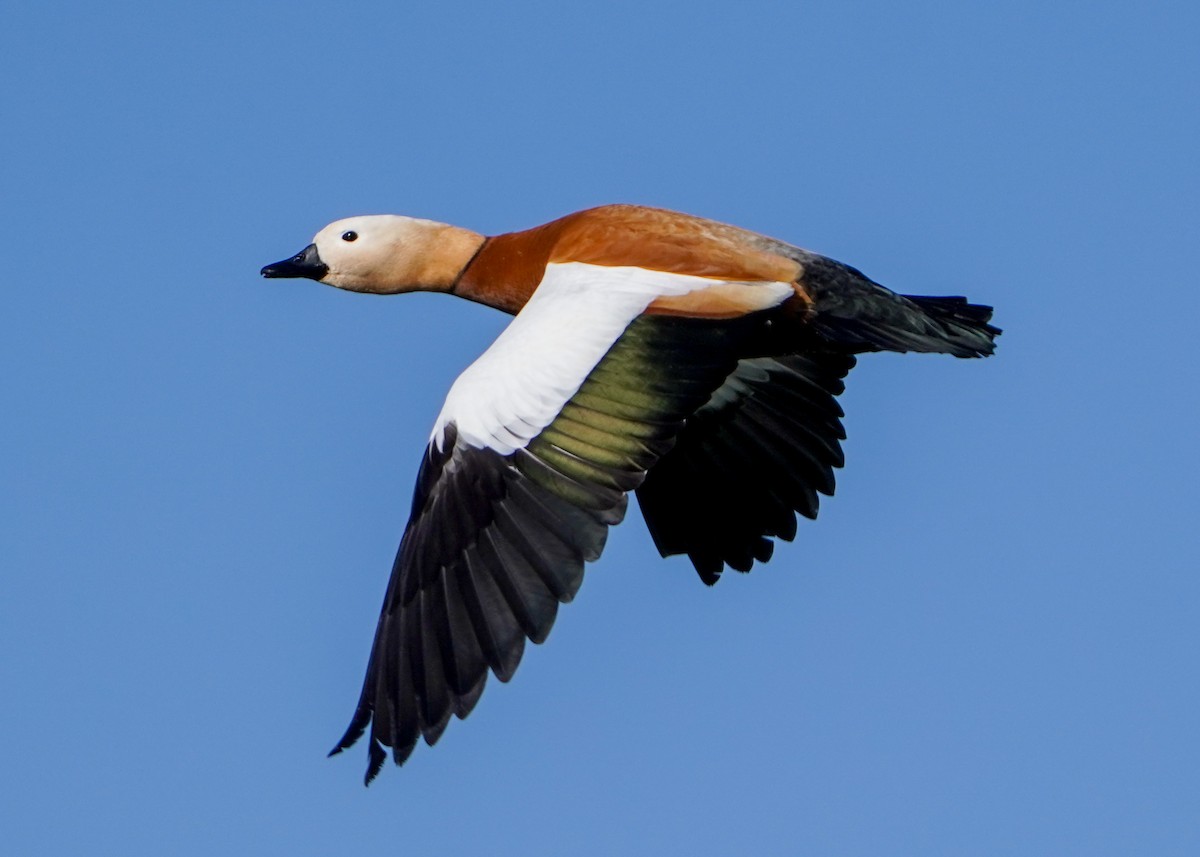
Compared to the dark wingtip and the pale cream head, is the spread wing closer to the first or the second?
the pale cream head

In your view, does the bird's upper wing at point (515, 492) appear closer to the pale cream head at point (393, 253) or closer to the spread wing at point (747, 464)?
the spread wing at point (747, 464)

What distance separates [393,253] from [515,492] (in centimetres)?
241

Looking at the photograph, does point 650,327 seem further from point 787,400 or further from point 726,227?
point 787,400

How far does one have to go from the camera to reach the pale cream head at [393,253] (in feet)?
28.6

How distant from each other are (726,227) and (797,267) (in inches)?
16.5

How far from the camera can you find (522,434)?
6.73 meters

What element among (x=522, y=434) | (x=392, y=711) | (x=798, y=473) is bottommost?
(x=392, y=711)

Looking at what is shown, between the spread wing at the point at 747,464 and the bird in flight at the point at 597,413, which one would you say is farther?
the spread wing at the point at 747,464

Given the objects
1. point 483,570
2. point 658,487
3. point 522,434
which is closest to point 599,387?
point 522,434

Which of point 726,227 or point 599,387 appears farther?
point 726,227

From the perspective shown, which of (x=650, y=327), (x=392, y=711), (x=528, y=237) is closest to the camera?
(x=392, y=711)

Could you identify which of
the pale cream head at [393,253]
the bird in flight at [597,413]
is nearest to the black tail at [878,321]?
the bird in flight at [597,413]

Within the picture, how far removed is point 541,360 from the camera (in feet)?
22.5

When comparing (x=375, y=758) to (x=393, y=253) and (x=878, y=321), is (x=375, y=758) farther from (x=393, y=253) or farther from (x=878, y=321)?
(x=393, y=253)
